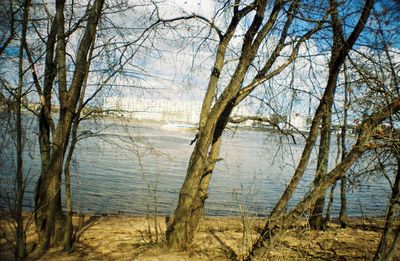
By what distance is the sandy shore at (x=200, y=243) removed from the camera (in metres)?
6.42

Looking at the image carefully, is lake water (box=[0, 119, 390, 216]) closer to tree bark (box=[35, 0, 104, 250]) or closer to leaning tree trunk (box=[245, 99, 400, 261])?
tree bark (box=[35, 0, 104, 250])

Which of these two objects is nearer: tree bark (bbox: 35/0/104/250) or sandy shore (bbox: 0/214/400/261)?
sandy shore (bbox: 0/214/400/261)

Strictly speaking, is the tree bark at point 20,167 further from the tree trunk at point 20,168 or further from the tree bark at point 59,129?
the tree bark at point 59,129

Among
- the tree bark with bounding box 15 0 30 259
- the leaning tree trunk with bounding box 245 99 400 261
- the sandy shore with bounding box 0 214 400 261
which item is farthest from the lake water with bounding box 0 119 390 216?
the leaning tree trunk with bounding box 245 99 400 261

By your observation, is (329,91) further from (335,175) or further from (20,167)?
(20,167)

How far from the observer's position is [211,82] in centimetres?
792

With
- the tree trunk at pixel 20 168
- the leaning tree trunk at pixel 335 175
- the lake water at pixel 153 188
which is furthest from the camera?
the lake water at pixel 153 188

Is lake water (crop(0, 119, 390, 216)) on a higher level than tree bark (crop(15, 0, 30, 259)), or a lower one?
lower

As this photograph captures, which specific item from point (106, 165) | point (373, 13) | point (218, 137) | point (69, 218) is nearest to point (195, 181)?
point (218, 137)

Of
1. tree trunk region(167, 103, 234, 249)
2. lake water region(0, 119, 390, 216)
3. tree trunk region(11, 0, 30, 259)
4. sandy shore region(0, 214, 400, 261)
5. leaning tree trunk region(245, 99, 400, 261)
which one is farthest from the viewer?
lake water region(0, 119, 390, 216)

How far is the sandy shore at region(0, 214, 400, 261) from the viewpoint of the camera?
21.1 feet

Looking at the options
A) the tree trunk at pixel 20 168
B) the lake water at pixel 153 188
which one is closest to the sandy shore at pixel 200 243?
the tree trunk at pixel 20 168

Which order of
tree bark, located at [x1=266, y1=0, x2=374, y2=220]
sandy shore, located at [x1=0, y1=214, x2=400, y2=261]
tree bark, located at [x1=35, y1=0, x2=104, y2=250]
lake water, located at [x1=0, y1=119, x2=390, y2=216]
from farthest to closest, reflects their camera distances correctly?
lake water, located at [x1=0, y1=119, x2=390, y2=216] → tree bark, located at [x1=35, y1=0, x2=104, y2=250] → sandy shore, located at [x1=0, y1=214, x2=400, y2=261] → tree bark, located at [x1=266, y1=0, x2=374, y2=220]

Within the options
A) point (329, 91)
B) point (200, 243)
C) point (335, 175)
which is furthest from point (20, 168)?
point (329, 91)
